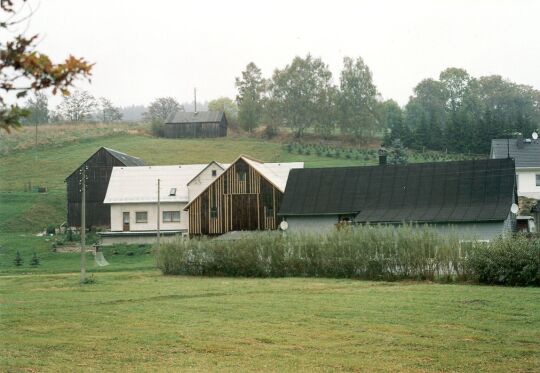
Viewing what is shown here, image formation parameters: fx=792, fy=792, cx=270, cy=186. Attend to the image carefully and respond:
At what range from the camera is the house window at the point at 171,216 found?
6200 cm

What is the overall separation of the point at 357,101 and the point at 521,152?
3923 cm

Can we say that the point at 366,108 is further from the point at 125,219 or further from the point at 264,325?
the point at 264,325

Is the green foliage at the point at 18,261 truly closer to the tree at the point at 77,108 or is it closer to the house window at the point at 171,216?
the house window at the point at 171,216

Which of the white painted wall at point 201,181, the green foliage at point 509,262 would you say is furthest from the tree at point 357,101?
the green foliage at point 509,262

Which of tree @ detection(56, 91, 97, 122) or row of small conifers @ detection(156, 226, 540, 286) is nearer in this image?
row of small conifers @ detection(156, 226, 540, 286)

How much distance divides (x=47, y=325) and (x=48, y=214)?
54.3 metres

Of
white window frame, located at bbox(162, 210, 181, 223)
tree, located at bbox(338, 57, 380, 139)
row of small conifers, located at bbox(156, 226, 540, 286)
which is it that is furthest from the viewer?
tree, located at bbox(338, 57, 380, 139)

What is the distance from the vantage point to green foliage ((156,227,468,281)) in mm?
29656

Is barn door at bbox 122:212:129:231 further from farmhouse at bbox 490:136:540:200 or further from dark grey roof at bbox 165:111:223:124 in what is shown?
dark grey roof at bbox 165:111:223:124

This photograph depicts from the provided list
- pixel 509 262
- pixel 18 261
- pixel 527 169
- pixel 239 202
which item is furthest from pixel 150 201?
pixel 509 262

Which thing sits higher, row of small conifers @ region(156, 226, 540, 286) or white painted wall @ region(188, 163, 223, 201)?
white painted wall @ region(188, 163, 223, 201)

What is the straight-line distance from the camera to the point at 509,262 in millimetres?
26266

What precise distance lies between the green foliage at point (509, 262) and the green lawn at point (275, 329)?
4.41 feet

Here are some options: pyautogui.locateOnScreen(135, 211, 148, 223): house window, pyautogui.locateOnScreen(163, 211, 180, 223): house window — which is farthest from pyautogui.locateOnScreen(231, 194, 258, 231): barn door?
pyautogui.locateOnScreen(135, 211, 148, 223): house window
